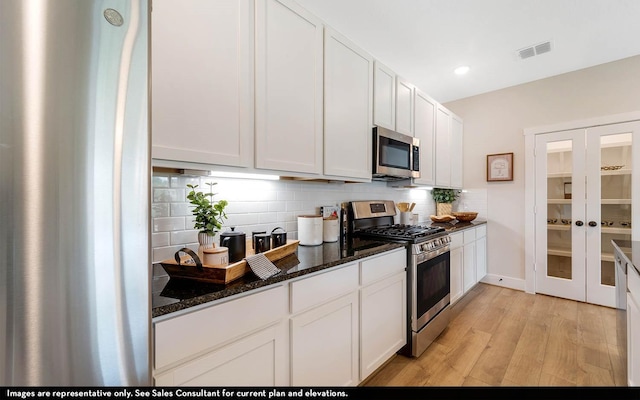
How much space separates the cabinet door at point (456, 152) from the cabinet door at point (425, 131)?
66cm

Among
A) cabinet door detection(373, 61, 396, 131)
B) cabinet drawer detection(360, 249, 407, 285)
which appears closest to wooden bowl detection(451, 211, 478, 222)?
cabinet door detection(373, 61, 396, 131)

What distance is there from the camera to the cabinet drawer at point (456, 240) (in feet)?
9.06

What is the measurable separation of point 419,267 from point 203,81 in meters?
1.88

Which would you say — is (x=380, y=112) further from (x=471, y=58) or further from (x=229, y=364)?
(x=229, y=364)

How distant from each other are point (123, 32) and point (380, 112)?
197 cm

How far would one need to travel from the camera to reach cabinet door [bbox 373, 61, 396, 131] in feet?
7.36

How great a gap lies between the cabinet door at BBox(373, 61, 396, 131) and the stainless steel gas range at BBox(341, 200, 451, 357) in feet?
2.51

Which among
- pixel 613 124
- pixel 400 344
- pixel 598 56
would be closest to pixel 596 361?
pixel 400 344

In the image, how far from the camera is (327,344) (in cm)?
142

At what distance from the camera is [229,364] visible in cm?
102

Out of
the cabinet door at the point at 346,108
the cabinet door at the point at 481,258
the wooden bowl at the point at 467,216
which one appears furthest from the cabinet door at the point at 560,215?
the cabinet door at the point at 346,108

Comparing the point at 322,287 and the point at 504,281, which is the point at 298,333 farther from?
the point at 504,281

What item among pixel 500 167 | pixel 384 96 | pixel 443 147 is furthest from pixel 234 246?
pixel 500 167

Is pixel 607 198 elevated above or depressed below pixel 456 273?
above
